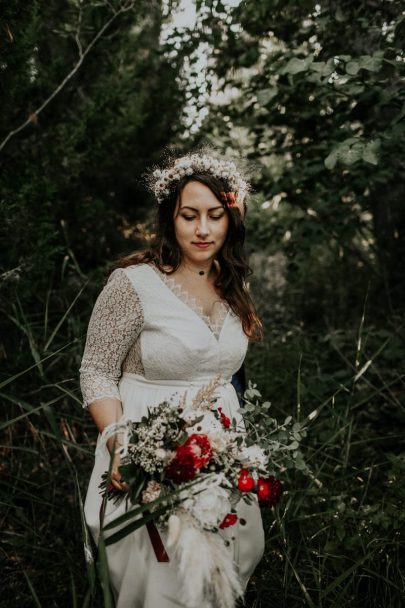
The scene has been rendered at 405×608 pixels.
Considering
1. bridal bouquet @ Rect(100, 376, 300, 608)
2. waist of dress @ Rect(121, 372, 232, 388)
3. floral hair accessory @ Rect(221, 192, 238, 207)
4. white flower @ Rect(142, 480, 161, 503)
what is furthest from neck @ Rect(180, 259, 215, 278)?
white flower @ Rect(142, 480, 161, 503)

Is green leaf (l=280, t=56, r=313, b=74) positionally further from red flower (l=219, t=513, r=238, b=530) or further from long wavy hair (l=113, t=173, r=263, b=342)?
red flower (l=219, t=513, r=238, b=530)

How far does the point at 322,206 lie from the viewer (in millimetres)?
3781

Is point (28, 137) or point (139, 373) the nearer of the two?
point (139, 373)

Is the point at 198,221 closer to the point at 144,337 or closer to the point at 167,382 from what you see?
Result: the point at 144,337

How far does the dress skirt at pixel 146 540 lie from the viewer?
185cm

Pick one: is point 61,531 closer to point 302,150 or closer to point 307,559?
point 307,559

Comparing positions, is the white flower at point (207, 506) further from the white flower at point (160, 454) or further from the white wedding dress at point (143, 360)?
the white wedding dress at point (143, 360)

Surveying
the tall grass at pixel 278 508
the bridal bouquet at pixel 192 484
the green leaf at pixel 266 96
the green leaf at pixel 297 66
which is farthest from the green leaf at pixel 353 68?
the bridal bouquet at pixel 192 484

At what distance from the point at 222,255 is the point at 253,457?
99 centimetres

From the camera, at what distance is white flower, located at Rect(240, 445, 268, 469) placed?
171 cm

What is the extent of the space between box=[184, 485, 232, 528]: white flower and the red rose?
0.06m

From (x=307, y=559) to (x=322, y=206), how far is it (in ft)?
7.07

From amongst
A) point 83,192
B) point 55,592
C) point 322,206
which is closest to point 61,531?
point 55,592

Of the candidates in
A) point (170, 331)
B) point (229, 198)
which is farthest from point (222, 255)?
point (170, 331)
